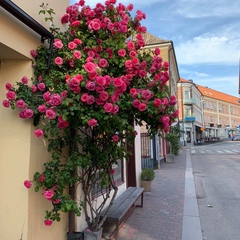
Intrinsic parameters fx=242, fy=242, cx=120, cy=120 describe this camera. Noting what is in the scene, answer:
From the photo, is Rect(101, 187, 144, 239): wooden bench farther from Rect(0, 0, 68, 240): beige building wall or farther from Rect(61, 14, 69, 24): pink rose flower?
Rect(61, 14, 69, 24): pink rose flower

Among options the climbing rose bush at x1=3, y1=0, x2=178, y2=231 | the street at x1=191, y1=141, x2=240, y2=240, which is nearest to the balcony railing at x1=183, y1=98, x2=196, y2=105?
the street at x1=191, y1=141, x2=240, y2=240

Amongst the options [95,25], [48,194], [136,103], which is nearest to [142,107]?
[136,103]

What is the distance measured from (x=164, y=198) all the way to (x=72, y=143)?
15.2 ft

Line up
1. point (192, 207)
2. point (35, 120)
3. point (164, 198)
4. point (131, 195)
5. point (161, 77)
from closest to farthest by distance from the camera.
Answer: point (35, 120)
point (161, 77)
point (131, 195)
point (192, 207)
point (164, 198)

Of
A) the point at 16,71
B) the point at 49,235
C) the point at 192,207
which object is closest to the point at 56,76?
the point at 16,71

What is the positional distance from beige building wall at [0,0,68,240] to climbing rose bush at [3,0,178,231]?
0.13 m

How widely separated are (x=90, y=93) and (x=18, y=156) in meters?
1.19

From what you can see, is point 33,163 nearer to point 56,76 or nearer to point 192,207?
point 56,76

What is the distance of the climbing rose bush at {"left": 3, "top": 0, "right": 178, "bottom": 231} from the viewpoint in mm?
2557

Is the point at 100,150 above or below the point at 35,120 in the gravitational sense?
below

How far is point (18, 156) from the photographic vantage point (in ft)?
9.47

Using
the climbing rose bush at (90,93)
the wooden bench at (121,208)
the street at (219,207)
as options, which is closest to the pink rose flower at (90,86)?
the climbing rose bush at (90,93)

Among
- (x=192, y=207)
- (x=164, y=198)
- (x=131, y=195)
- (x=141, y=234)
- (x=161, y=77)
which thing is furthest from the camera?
(x=164, y=198)

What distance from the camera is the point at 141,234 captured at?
4.38 m
